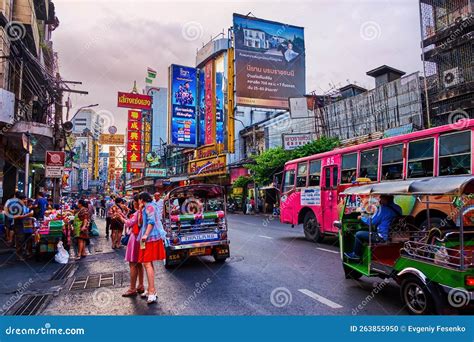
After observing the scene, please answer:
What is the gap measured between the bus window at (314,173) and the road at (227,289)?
128 inches

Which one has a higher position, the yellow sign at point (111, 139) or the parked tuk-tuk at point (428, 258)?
the yellow sign at point (111, 139)

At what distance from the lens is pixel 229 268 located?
25.6 ft

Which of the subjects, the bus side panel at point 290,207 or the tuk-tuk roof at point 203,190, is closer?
the tuk-tuk roof at point 203,190

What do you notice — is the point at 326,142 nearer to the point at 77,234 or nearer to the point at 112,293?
the point at 77,234

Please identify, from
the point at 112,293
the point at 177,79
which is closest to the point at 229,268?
the point at 112,293

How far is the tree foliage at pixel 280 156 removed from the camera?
2206cm

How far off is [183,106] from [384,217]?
34489 mm

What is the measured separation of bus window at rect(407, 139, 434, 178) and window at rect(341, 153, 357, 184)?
1.98 meters

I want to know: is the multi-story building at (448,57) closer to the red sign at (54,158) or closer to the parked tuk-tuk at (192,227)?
the parked tuk-tuk at (192,227)

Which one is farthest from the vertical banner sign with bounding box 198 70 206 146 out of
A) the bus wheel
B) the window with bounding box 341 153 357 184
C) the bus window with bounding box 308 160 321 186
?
the window with bounding box 341 153 357 184

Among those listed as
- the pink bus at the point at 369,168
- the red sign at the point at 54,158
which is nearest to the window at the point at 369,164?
the pink bus at the point at 369,168

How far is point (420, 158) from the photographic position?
322 inches

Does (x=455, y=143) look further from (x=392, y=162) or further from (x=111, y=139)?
(x=111, y=139)

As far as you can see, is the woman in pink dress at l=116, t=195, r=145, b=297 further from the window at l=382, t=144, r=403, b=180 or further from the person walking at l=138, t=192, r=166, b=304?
the window at l=382, t=144, r=403, b=180
